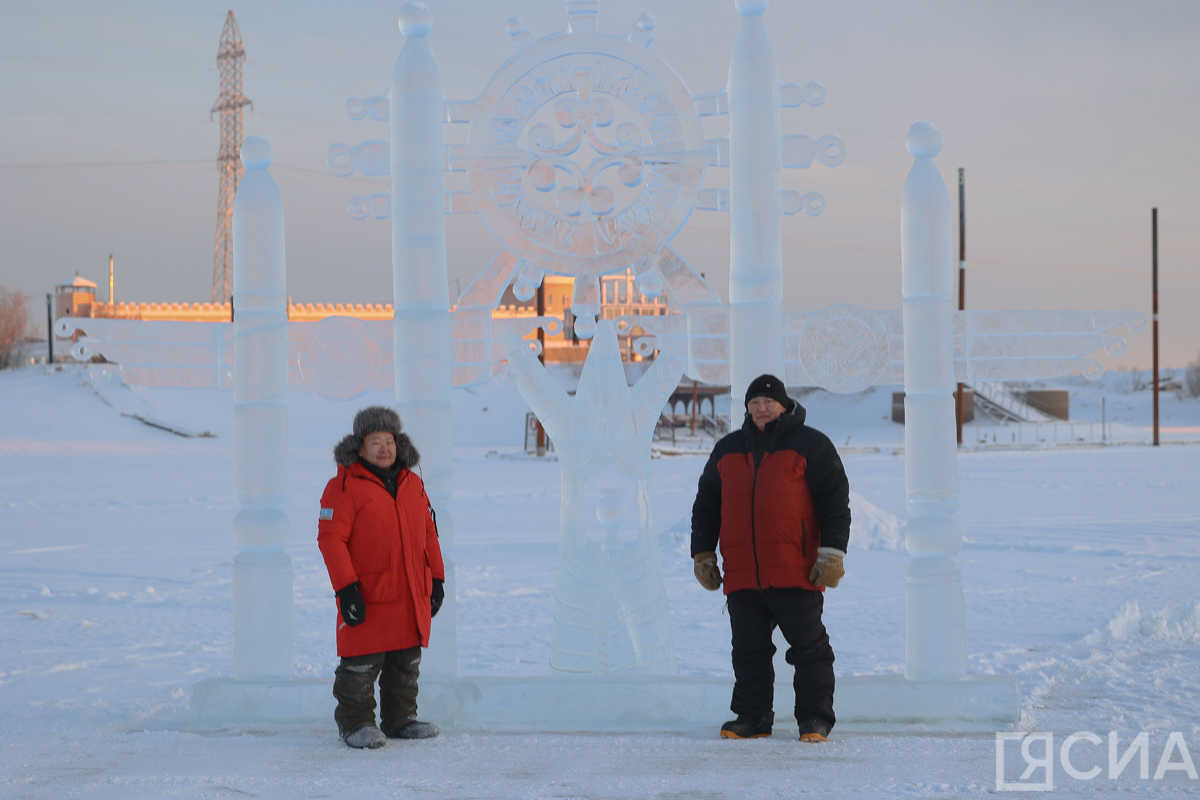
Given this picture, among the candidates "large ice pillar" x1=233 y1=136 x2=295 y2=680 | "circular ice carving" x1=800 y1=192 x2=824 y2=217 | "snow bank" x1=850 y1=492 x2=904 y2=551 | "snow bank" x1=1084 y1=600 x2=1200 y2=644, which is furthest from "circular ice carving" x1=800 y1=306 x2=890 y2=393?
"snow bank" x1=850 y1=492 x2=904 y2=551

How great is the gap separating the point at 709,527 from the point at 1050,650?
3368mm

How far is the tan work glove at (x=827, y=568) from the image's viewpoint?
4180 millimetres

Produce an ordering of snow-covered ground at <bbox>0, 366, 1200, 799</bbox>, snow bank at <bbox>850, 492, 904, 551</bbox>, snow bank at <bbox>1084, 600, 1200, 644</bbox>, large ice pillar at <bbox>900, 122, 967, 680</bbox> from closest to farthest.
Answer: snow-covered ground at <bbox>0, 366, 1200, 799</bbox> < large ice pillar at <bbox>900, 122, 967, 680</bbox> < snow bank at <bbox>1084, 600, 1200, 644</bbox> < snow bank at <bbox>850, 492, 904, 551</bbox>

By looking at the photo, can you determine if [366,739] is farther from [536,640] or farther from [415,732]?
[536,640]

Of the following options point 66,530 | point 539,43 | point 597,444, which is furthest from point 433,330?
point 66,530

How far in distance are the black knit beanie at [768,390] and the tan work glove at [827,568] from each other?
2.11 ft

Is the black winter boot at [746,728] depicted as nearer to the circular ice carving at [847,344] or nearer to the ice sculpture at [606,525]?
the ice sculpture at [606,525]

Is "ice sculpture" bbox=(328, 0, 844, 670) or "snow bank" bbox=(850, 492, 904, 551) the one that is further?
"snow bank" bbox=(850, 492, 904, 551)

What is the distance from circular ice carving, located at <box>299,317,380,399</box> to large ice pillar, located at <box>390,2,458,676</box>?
169 millimetres

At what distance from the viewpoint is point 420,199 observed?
5.04 meters

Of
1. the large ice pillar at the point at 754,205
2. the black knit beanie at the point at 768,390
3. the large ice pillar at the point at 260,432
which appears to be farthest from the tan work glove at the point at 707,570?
the large ice pillar at the point at 260,432

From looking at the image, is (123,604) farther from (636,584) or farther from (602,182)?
(602,182)

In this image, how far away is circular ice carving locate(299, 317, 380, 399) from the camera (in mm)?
5125

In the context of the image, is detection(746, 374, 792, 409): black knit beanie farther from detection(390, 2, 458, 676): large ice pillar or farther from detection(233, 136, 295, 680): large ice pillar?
detection(233, 136, 295, 680): large ice pillar
